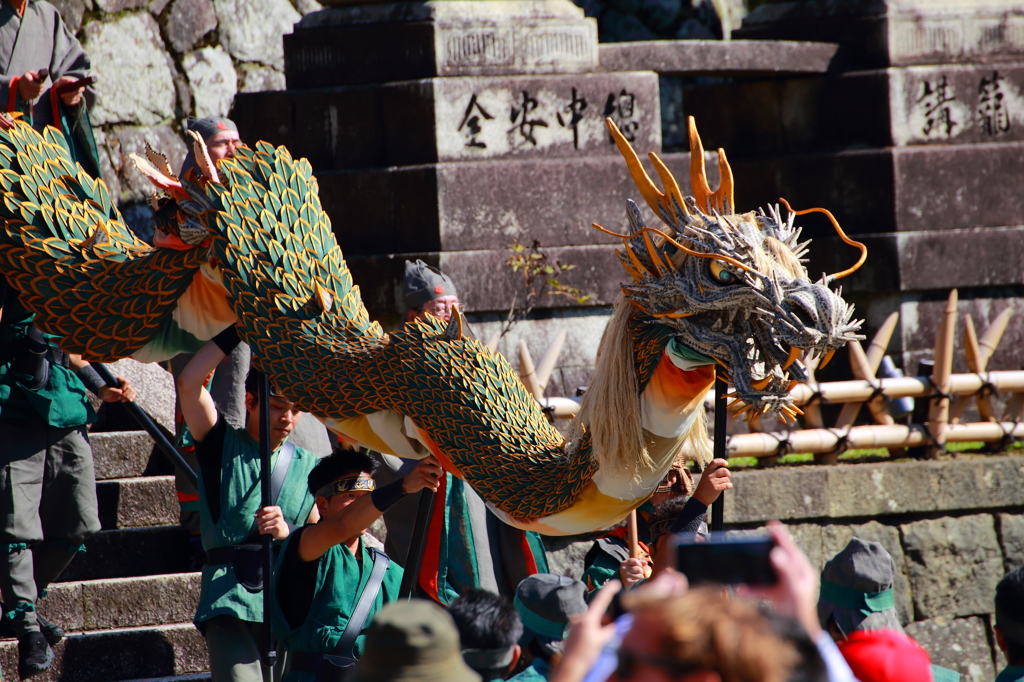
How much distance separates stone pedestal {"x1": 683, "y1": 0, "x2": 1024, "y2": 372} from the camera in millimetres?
7285

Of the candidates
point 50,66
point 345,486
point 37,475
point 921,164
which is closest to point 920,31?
point 921,164

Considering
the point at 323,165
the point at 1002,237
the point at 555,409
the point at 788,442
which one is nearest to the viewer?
the point at 555,409

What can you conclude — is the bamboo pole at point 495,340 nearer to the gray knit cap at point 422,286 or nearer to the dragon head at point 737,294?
the gray knit cap at point 422,286

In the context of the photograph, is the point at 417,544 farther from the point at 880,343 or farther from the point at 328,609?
the point at 880,343

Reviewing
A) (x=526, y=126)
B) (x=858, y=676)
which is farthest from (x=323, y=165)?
(x=858, y=676)

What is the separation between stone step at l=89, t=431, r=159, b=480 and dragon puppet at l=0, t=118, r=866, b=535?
2.26 m

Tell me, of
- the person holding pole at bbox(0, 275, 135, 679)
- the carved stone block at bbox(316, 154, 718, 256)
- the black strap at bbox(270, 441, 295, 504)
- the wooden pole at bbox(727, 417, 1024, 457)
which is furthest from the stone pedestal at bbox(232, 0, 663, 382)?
the black strap at bbox(270, 441, 295, 504)

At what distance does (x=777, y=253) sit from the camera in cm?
315

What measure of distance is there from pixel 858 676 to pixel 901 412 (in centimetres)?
366

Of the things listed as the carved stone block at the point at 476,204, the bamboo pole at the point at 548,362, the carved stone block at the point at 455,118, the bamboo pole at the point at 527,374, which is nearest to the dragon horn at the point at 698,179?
the bamboo pole at the point at 527,374

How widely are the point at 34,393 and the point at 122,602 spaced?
1062 mm

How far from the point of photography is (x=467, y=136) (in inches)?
252

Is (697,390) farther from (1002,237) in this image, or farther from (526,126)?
(1002,237)

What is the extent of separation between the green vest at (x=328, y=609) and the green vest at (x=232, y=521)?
0.28 meters
